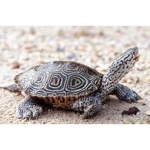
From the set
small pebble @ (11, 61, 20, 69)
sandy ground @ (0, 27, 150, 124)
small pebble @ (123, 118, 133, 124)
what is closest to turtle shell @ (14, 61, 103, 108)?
sandy ground @ (0, 27, 150, 124)

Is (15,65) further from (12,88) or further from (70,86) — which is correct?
(70,86)

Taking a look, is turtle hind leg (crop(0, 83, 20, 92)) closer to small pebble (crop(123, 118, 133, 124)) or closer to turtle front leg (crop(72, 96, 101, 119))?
turtle front leg (crop(72, 96, 101, 119))

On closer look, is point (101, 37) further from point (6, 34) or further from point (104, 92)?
point (104, 92)

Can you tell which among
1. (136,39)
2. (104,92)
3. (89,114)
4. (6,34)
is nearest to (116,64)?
(104,92)

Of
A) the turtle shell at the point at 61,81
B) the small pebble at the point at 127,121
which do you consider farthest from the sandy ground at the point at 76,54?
the turtle shell at the point at 61,81

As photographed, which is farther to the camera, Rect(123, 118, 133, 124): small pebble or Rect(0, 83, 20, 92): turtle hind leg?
Rect(0, 83, 20, 92): turtle hind leg

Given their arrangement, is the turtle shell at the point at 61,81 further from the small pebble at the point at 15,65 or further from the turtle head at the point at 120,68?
the small pebble at the point at 15,65

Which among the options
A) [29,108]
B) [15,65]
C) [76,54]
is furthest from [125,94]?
[76,54]
